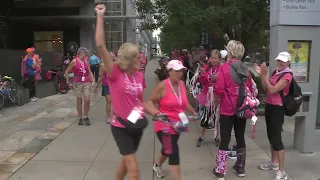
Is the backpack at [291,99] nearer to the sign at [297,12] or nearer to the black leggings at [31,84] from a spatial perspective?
the sign at [297,12]

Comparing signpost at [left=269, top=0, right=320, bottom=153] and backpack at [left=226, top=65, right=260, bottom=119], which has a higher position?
signpost at [left=269, top=0, right=320, bottom=153]

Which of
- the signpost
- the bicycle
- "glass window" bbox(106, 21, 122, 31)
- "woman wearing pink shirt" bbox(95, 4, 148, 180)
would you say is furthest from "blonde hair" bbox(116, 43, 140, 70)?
"glass window" bbox(106, 21, 122, 31)

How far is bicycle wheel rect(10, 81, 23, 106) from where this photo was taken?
1097 cm

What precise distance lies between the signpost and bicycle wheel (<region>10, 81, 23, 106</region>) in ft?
26.2

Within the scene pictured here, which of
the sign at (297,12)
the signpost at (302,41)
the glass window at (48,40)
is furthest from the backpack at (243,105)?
the glass window at (48,40)

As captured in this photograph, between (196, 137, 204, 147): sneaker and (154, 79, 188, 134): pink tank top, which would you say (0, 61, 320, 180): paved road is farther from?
(154, 79, 188, 134): pink tank top

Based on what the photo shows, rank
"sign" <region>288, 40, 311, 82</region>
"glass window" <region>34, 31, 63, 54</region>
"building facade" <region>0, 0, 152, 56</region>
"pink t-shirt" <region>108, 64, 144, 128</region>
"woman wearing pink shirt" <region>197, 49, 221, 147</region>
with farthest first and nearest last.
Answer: "glass window" <region>34, 31, 63, 54</region>
"building facade" <region>0, 0, 152, 56</region>
"woman wearing pink shirt" <region>197, 49, 221, 147</region>
"sign" <region>288, 40, 311, 82</region>
"pink t-shirt" <region>108, 64, 144, 128</region>

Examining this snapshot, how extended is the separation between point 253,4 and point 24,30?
72.4ft

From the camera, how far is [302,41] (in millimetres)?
5812

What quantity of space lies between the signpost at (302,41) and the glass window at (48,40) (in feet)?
88.8

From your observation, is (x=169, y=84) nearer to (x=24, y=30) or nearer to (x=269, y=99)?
(x=269, y=99)

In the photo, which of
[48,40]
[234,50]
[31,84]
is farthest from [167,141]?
[48,40]

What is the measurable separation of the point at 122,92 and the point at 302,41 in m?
3.46

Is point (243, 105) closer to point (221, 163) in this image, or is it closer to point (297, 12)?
point (221, 163)
